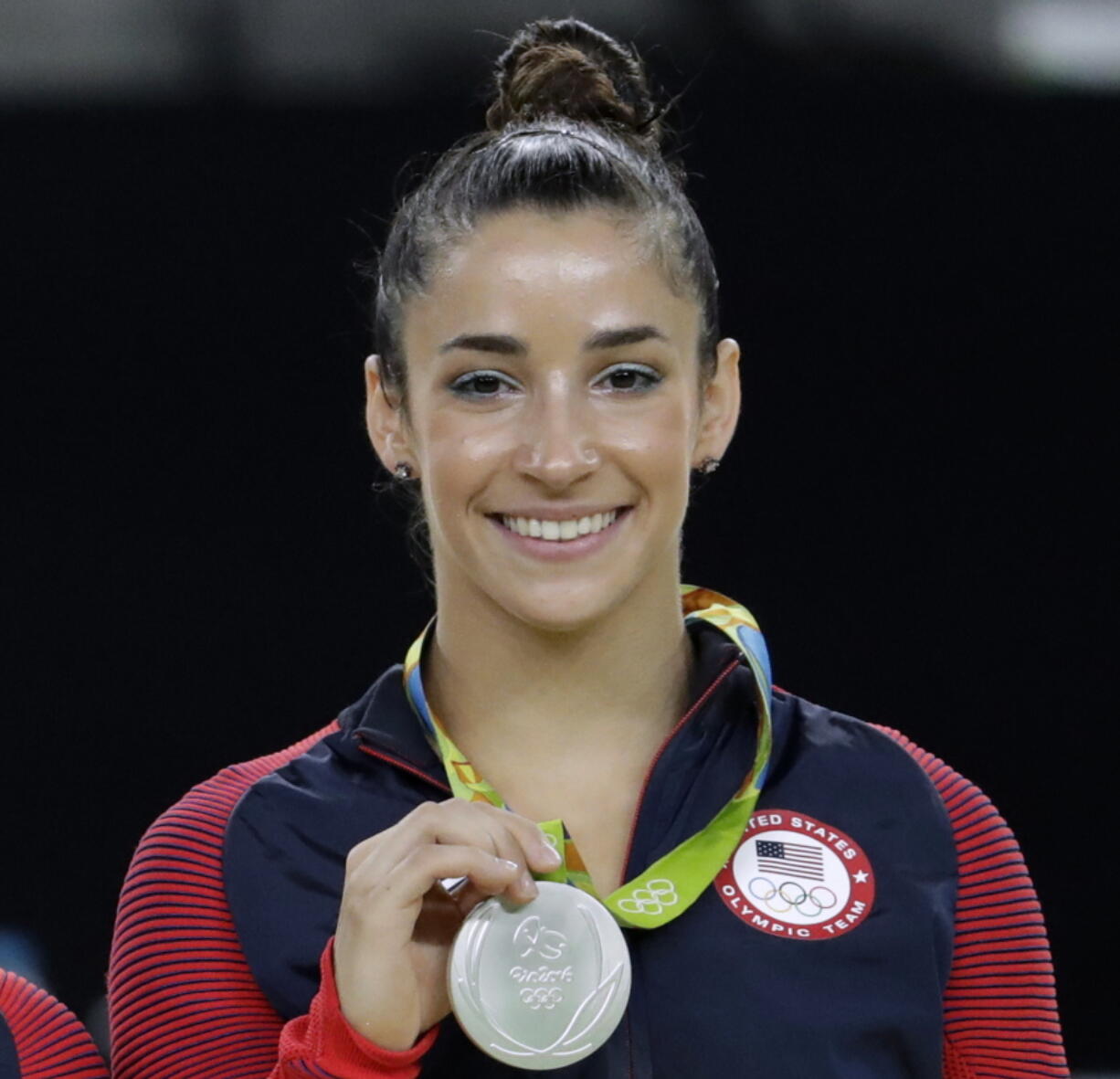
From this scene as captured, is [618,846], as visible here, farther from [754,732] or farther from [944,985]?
[944,985]

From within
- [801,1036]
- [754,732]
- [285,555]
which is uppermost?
[285,555]

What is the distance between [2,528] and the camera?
3078mm

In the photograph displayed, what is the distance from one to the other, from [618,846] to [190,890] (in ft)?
1.20

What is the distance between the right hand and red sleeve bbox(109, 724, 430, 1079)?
0.18 meters

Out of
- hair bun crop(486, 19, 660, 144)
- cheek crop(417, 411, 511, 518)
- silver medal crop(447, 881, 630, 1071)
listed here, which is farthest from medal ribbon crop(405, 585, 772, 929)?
hair bun crop(486, 19, 660, 144)

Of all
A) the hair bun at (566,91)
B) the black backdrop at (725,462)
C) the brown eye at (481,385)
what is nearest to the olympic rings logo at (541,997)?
the brown eye at (481,385)

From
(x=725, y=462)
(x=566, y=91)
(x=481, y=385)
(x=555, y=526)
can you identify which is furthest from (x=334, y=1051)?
(x=725, y=462)

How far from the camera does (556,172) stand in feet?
6.17

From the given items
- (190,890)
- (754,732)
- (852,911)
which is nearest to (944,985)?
(852,911)

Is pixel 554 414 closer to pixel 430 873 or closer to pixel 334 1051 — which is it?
pixel 430 873

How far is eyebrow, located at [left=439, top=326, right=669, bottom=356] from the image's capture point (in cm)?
179

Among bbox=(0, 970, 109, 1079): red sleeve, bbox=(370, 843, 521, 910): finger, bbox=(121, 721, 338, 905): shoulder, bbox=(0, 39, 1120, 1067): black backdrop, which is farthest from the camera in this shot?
bbox=(0, 39, 1120, 1067): black backdrop

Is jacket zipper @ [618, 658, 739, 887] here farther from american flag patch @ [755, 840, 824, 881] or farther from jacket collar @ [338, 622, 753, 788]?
american flag patch @ [755, 840, 824, 881]

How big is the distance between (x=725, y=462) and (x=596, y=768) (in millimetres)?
1311
